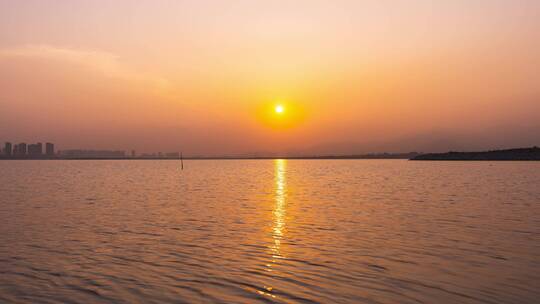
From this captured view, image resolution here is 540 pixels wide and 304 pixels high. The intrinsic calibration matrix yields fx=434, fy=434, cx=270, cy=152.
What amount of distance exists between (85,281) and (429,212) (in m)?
24.9

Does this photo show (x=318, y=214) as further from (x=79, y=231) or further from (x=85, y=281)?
(x=85, y=281)

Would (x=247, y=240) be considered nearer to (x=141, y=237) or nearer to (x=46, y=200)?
(x=141, y=237)

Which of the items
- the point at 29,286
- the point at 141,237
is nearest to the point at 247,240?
the point at 141,237

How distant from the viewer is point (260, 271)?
1521 cm

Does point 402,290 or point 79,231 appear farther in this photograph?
point 79,231

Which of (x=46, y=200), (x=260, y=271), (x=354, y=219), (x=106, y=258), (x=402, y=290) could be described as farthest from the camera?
(x=46, y=200)

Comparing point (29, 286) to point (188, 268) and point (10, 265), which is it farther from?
point (188, 268)

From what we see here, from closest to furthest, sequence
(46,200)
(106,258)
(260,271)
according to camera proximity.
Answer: (260,271) < (106,258) < (46,200)

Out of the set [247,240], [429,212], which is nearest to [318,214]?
[429,212]

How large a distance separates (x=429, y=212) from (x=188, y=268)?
21.6 metres

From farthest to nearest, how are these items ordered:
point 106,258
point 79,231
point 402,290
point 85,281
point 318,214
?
1. point 318,214
2. point 79,231
3. point 106,258
4. point 85,281
5. point 402,290

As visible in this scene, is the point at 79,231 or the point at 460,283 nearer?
the point at 460,283

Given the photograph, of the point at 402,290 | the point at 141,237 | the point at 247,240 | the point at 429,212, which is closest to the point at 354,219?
the point at 429,212

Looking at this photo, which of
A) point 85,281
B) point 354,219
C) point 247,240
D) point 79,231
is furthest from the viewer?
point 354,219
